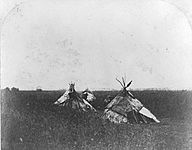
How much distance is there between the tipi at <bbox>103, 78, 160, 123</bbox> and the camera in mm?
1563

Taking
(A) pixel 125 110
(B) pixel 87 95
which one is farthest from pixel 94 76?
(A) pixel 125 110

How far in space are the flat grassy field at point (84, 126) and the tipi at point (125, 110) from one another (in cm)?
2

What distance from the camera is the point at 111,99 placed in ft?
5.12

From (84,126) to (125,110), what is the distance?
190mm

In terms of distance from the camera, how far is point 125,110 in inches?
61.9

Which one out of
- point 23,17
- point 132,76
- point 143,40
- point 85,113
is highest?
point 23,17

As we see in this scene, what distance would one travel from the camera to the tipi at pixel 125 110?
1563 mm

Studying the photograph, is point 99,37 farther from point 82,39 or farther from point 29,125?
point 29,125

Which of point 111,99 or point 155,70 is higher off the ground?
point 155,70

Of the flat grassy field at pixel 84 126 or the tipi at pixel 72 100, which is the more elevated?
the tipi at pixel 72 100

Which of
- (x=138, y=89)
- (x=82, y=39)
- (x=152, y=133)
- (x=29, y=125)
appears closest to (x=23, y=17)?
(x=82, y=39)

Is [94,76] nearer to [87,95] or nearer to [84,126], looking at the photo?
[87,95]

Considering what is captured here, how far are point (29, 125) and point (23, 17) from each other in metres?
0.47

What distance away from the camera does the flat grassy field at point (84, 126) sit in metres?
1.55
